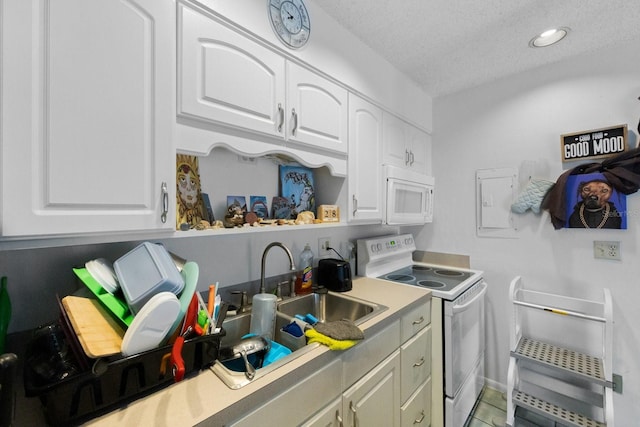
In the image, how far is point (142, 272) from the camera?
77 centimetres

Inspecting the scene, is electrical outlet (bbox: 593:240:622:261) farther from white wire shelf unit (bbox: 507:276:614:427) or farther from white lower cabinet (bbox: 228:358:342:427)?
white lower cabinet (bbox: 228:358:342:427)

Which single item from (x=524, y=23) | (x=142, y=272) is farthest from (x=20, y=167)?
(x=524, y=23)

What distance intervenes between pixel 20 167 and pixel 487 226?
2.54 meters

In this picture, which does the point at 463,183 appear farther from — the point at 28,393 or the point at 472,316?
the point at 28,393

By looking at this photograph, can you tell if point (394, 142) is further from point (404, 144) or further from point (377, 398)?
point (377, 398)

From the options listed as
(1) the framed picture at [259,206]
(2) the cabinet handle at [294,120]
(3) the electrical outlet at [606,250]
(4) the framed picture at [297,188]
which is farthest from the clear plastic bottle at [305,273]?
(3) the electrical outlet at [606,250]

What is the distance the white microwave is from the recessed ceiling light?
1021 millimetres

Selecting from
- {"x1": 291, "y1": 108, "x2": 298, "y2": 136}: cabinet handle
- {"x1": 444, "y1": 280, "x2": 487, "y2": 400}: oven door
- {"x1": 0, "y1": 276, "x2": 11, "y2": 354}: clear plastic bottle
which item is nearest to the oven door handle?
{"x1": 444, "y1": 280, "x2": 487, "y2": 400}: oven door

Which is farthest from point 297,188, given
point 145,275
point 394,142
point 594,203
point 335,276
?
point 594,203

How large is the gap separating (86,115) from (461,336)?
6.68ft

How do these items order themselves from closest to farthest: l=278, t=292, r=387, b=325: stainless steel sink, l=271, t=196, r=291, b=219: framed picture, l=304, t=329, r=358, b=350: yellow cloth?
l=304, t=329, r=358, b=350: yellow cloth < l=278, t=292, r=387, b=325: stainless steel sink < l=271, t=196, r=291, b=219: framed picture

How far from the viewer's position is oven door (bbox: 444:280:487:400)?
1.53 m

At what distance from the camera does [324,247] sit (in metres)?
1.79

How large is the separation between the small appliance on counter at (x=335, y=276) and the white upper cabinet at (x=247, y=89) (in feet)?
2.18
